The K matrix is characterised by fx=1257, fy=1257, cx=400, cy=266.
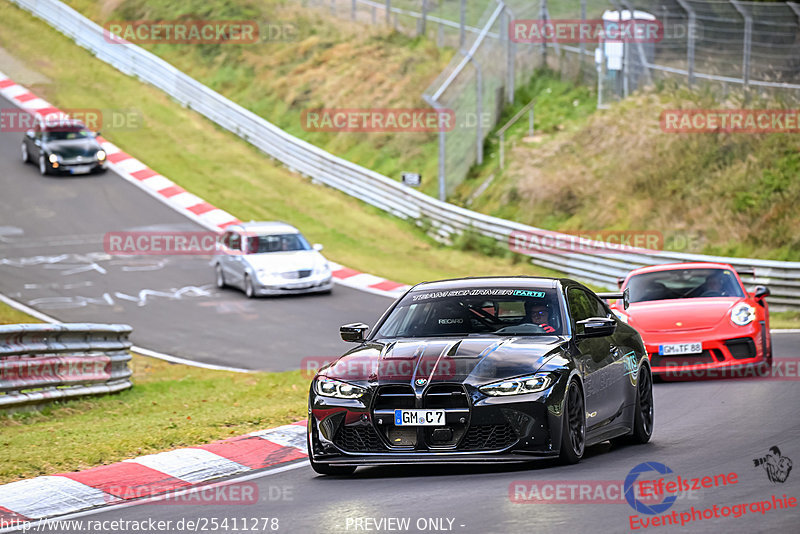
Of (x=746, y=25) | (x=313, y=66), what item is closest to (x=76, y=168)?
(x=313, y=66)

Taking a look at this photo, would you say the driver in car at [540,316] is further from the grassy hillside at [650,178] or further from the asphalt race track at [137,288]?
the grassy hillside at [650,178]

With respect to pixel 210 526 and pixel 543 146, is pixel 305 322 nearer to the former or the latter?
pixel 543 146

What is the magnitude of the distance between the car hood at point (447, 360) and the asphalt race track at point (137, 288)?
399 inches

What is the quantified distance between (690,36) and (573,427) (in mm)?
23080

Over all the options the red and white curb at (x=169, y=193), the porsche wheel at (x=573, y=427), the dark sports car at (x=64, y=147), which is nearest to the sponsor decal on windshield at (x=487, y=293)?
the porsche wheel at (x=573, y=427)

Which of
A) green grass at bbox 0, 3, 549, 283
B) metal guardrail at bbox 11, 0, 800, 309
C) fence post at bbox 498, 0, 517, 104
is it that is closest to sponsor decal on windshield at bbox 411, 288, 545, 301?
metal guardrail at bbox 11, 0, 800, 309

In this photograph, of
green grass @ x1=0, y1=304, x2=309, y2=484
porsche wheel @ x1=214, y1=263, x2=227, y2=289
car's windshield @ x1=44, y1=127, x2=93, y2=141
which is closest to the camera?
green grass @ x1=0, y1=304, x2=309, y2=484

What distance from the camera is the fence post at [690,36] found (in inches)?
1176

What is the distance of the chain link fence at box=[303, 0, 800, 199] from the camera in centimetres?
2900

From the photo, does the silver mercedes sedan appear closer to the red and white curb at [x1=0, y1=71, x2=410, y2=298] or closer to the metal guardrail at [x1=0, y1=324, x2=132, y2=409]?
the red and white curb at [x1=0, y1=71, x2=410, y2=298]

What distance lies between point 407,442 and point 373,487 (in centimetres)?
38

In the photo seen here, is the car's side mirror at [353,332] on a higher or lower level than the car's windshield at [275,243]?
higher

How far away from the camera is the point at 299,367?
62.9ft

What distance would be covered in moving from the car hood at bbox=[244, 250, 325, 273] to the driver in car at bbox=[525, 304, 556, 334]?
16.9 meters
